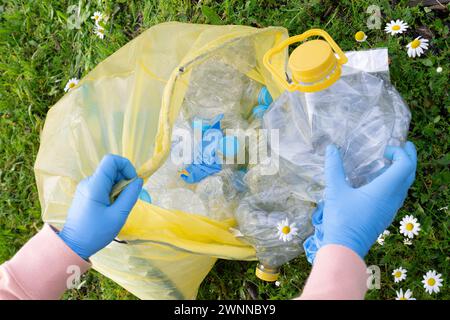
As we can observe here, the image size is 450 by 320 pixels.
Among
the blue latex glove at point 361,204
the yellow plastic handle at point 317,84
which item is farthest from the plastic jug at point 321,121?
the blue latex glove at point 361,204

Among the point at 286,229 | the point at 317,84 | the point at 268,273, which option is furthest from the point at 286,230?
the point at 317,84

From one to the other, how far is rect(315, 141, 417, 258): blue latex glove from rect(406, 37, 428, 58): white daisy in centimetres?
55

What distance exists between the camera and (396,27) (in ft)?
5.34

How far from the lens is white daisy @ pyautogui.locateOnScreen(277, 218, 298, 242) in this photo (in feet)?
4.80

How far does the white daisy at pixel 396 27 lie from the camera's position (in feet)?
5.31

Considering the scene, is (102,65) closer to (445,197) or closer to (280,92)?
(280,92)

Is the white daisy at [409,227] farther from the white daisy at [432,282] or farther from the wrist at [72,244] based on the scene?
the wrist at [72,244]

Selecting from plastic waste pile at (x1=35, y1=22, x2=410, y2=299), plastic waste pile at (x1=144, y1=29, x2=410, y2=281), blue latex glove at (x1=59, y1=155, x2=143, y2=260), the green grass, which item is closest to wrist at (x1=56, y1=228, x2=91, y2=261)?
blue latex glove at (x1=59, y1=155, x2=143, y2=260)

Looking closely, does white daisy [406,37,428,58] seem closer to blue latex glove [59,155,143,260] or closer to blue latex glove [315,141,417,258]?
blue latex glove [315,141,417,258]

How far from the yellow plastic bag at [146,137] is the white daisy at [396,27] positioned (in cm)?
36

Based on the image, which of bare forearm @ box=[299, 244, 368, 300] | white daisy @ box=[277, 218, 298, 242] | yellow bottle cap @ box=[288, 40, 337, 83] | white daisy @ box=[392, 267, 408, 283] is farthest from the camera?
white daisy @ box=[392, 267, 408, 283]

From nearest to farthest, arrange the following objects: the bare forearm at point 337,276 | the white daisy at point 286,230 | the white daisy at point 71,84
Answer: the bare forearm at point 337,276
the white daisy at point 286,230
the white daisy at point 71,84

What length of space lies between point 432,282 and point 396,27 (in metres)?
0.80

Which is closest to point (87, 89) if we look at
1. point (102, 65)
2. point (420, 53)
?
point (102, 65)
